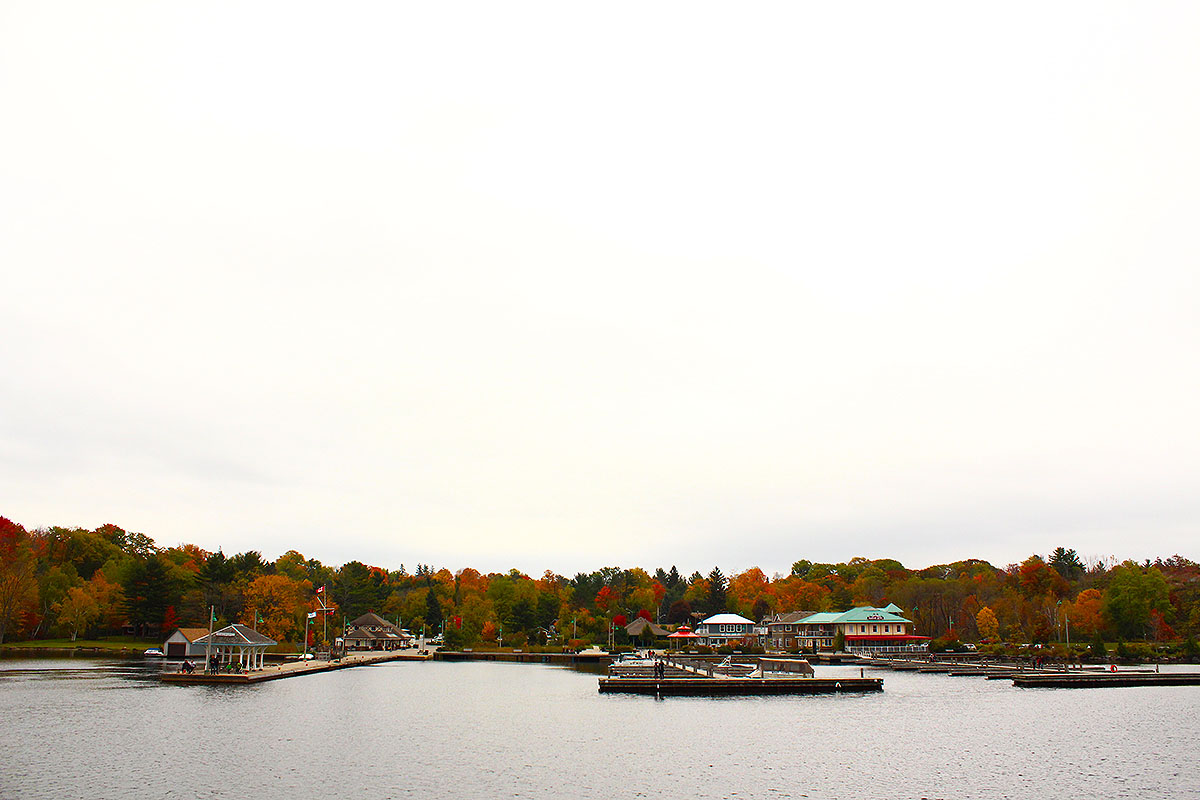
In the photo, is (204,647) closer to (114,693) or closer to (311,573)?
(114,693)

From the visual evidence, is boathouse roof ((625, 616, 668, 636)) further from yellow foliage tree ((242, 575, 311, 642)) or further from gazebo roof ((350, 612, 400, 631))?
yellow foliage tree ((242, 575, 311, 642))

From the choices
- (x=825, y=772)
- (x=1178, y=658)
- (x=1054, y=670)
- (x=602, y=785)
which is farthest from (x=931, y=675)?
(x=602, y=785)

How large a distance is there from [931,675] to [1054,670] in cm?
1334

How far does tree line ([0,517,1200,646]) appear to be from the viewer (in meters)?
111

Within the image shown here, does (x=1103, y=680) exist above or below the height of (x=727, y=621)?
below

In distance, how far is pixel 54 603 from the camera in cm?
12062

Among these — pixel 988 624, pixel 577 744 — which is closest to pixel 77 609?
pixel 577 744

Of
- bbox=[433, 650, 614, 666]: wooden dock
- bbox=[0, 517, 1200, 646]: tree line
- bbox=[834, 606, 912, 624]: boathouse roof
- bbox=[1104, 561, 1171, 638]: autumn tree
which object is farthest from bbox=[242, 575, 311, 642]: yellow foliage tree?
bbox=[1104, 561, 1171, 638]: autumn tree

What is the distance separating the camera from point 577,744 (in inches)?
1668

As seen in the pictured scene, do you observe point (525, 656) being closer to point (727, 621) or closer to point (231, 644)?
point (727, 621)

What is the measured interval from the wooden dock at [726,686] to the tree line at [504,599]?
52246 millimetres

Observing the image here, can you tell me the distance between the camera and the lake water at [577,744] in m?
32.3

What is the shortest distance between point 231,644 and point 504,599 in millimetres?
84293

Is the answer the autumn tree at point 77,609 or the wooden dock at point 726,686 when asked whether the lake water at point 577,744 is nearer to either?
the wooden dock at point 726,686
